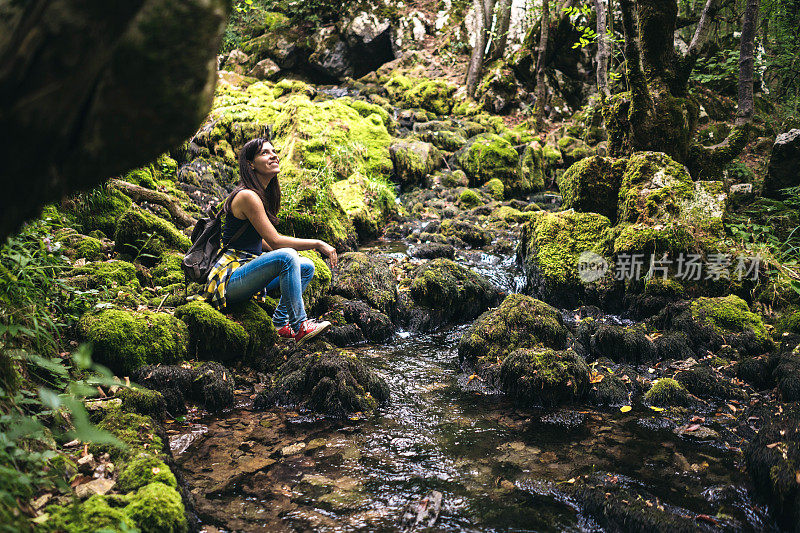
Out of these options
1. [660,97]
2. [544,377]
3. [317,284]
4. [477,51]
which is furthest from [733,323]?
[477,51]

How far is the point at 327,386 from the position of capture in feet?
14.0

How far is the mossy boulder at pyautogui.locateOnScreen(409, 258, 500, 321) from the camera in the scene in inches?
270

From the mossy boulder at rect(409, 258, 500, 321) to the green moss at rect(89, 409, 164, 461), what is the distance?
426 centimetres

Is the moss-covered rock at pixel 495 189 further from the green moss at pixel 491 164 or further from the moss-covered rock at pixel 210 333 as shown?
the moss-covered rock at pixel 210 333

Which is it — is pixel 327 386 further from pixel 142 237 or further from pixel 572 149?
pixel 572 149

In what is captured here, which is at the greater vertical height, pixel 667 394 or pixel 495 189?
pixel 495 189

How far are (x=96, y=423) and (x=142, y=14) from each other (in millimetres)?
2719

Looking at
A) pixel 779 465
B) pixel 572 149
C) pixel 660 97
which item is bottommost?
pixel 779 465

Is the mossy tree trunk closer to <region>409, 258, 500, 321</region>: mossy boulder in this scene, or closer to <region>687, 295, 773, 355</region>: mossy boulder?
<region>687, 295, 773, 355</region>: mossy boulder

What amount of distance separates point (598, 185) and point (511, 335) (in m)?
4.40

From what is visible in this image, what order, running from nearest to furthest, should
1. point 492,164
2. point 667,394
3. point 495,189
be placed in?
point 667,394
point 495,189
point 492,164

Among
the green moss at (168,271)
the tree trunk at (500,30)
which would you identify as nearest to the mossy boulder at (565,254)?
the green moss at (168,271)

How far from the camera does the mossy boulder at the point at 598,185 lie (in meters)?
8.28

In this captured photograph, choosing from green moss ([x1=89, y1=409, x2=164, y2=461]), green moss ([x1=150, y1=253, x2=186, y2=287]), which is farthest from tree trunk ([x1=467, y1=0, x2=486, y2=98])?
green moss ([x1=89, y1=409, x2=164, y2=461])
